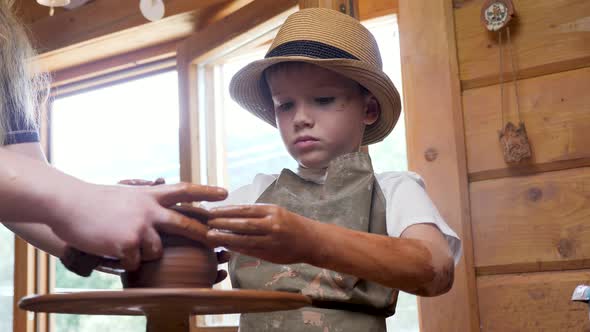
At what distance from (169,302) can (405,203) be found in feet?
2.02

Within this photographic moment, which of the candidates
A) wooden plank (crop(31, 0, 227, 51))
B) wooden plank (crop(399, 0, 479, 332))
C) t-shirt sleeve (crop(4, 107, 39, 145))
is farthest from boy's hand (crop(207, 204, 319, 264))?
wooden plank (crop(31, 0, 227, 51))

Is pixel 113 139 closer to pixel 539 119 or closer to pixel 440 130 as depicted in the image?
pixel 440 130

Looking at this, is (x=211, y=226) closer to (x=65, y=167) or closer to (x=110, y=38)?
(x=110, y=38)

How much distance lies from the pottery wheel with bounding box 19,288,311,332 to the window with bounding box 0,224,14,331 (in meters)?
3.02

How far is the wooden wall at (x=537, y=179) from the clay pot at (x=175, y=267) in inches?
46.4

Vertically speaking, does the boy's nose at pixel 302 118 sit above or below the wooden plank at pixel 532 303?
above

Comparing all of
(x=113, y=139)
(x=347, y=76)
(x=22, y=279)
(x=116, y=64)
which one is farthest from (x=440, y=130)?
(x=22, y=279)

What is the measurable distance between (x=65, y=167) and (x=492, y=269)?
2793mm

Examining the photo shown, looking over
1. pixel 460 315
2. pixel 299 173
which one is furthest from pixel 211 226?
pixel 460 315

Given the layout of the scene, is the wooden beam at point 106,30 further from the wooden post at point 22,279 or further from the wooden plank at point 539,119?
the wooden plank at point 539,119

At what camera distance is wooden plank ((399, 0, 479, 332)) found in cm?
209

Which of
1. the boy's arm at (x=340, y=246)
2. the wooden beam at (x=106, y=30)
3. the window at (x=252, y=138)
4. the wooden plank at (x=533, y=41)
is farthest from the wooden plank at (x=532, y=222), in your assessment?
the wooden beam at (x=106, y=30)

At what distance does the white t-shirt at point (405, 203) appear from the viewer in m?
1.41

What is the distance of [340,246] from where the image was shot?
1.13 meters
